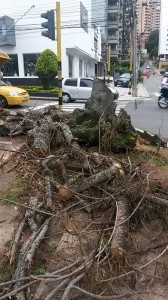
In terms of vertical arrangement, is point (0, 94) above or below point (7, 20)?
below

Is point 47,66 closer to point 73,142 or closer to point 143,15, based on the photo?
point 73,142

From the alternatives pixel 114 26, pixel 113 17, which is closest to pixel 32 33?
pixel 113 17

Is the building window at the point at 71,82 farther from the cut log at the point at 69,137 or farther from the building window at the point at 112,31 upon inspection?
the building window at the point at 112,31

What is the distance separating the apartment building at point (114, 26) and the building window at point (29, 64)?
50323mm

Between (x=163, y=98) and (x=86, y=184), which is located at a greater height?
(x=163, y=98)

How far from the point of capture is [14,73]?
1096 inches

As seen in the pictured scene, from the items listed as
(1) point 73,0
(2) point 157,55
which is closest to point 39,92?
(1) point 73,0

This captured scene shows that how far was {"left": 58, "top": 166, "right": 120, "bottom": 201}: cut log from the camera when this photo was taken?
4.29 meters

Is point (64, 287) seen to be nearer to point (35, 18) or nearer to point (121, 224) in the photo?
point (121, 224)

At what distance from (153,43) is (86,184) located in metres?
112

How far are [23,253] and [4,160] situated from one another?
10.4 ft

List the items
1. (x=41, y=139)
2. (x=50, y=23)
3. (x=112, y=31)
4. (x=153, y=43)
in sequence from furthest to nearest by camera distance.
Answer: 1. (x=153, y=43)
2. (x=112, y=31)
3. (x=50, y=23)
4. (x=41, y=139)

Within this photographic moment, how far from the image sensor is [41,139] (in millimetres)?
6035

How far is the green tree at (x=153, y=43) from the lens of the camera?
105 m
